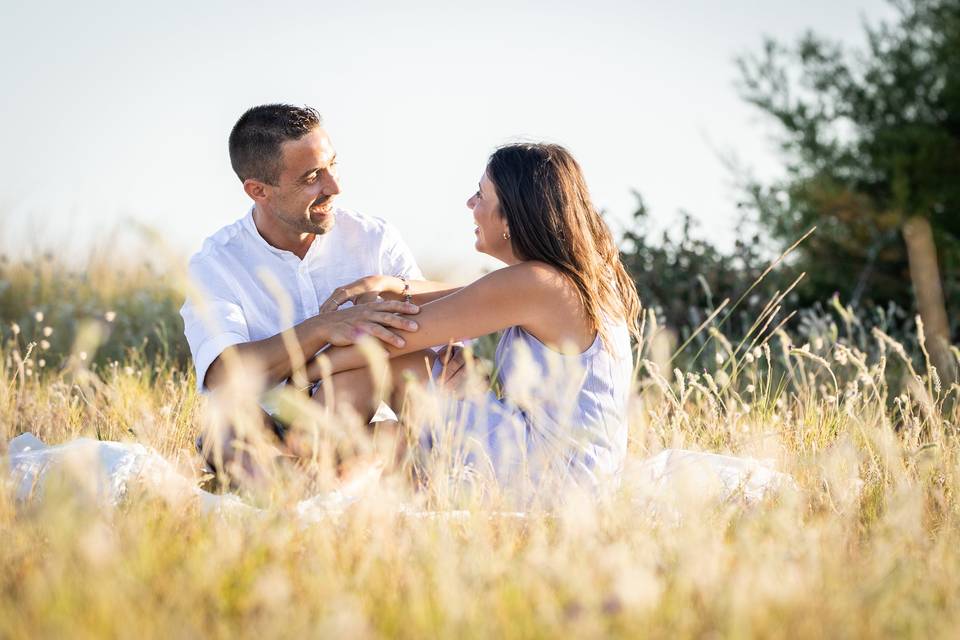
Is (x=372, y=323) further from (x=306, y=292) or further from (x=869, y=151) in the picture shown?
(x=869, y=151)

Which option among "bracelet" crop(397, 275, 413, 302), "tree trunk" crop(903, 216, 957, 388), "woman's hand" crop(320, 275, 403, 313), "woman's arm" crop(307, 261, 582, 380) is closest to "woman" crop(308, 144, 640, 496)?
"woman's arm" crop(307, 261, 582, 380)

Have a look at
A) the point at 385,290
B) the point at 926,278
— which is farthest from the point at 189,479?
the point at 926,278

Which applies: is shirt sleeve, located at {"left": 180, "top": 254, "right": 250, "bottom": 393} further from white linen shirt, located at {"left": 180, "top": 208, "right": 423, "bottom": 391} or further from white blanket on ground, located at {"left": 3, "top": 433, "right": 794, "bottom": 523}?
white blanket on ground, located at {"left": 3, "top": 433, "right": 794, "bottom": 523}

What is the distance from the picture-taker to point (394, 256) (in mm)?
4500

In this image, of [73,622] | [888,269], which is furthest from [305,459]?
[888,269]

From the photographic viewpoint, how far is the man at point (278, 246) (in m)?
3.96

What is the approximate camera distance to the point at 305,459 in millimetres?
3369

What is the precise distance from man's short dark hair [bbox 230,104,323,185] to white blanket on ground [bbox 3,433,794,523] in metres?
1.33

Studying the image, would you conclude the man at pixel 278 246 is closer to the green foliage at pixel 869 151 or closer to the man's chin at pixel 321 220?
the man's chin at pixel 321 220

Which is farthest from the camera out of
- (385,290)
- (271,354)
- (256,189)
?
(256,189)

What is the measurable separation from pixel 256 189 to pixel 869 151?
5660 mm

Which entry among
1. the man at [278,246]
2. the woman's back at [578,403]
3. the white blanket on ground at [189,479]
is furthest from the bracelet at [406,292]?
the white blanket on ground at [189,479]

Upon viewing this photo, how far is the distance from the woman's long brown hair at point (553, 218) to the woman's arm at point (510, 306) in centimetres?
8

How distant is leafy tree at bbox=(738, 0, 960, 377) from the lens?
7.82m
